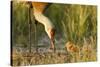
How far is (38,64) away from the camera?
7.68 feet

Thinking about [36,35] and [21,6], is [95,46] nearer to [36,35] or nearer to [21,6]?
[36,35]

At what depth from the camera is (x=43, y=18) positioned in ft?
7.74

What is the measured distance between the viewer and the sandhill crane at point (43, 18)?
2.34m

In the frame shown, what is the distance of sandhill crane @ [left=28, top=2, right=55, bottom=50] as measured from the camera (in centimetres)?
234

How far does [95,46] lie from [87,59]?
0.18m

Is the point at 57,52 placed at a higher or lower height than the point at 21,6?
lower

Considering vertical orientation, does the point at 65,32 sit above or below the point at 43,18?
below

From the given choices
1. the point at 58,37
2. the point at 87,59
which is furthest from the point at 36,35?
the point at 87,59

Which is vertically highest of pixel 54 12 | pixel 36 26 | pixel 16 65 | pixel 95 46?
pixel 54 12
